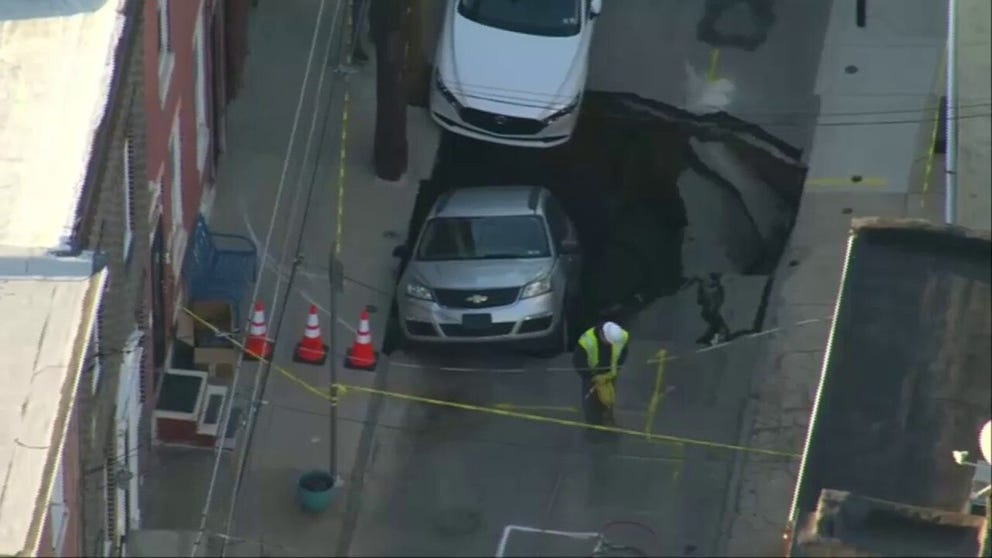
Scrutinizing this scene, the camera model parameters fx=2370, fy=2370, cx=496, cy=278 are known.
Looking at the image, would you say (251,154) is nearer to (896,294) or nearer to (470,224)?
(470,224)

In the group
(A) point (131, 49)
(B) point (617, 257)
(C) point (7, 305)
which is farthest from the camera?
(B) point (617, 257)

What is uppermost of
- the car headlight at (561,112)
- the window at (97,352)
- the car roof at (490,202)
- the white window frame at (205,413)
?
the car headlight at (561,112)

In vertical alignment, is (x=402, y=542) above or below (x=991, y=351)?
below

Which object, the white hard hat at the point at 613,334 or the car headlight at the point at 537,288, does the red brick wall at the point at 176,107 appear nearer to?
the car headlight at the point at 537,288

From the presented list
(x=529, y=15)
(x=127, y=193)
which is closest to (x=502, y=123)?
(x=529, y=15)

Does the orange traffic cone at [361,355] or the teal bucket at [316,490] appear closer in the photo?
the teal bucket at [316,490]

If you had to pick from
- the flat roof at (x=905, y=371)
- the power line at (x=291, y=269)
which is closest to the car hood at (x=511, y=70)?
the power line at (x=291, y=269)

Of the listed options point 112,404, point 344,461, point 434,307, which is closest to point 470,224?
point 434,307
